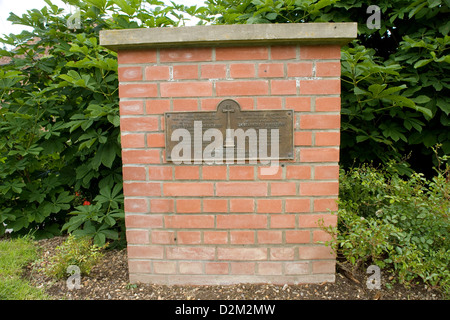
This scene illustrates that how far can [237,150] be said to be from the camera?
2.01 meters

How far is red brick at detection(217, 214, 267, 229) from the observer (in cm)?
206

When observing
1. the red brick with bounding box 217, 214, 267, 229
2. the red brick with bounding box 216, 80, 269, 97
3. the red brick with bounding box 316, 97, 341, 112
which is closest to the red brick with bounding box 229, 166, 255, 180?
the red brick with bounding box 217, 214, 267, 229

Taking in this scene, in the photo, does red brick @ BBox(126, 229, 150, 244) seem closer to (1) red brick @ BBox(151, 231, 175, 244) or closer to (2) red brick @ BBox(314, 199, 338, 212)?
(1) red brick @ BBox(151, 231, 175, 244)

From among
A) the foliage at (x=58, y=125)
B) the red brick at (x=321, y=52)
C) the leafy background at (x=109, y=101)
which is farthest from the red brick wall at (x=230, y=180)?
the foliage at (x=58, y=125)

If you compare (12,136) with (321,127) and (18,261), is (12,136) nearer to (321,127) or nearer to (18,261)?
(18,261)

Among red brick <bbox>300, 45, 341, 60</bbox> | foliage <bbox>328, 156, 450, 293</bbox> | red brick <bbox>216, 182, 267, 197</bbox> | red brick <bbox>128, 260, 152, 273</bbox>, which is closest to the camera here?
foliage <bbox>328, 156, 450, 293</bbox>

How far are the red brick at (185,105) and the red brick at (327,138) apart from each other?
0.78 metres

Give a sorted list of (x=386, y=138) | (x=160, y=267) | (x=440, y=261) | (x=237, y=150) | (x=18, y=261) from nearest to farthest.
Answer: (x=440, y=261)
(x=237, y=150)
(x=160, y=267)
(x=18, y=261)
(x=386, y=138)

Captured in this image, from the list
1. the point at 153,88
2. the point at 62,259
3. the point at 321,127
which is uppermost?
the point at 153,88

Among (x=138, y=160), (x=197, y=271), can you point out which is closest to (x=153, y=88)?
(x=138, y=160)

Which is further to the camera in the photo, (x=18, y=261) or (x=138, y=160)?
(x=18, y=261)

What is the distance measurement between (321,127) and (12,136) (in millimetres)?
2740

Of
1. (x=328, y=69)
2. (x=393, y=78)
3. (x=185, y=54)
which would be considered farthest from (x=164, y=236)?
(x=393, y=78)

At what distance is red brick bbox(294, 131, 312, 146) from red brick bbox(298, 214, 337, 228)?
0.46 metres
